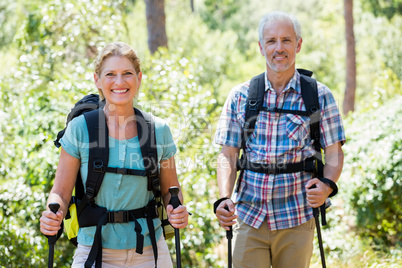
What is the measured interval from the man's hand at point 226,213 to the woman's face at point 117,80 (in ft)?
2.77

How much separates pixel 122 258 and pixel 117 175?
43cm

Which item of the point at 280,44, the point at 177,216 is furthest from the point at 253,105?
the point at 177,216

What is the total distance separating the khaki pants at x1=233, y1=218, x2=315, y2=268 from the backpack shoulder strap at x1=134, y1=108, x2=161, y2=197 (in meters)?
0.77

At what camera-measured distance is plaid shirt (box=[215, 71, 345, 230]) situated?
121 inches

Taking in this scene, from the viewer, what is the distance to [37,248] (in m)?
4.66

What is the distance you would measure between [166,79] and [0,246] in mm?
2440

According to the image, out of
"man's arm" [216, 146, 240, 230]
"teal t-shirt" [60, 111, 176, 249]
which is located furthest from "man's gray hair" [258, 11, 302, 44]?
"teal t-shirt" [60, 111, 176, 249]

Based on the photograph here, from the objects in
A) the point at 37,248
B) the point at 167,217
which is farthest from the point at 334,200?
the point at 167,217

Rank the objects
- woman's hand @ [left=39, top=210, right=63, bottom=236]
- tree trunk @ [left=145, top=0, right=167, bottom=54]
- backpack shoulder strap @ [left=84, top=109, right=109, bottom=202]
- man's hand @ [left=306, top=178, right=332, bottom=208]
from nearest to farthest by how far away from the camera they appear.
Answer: woman's hand @ [left=39, top=210, right=63, bottom=236], backpack shoulder strap @ [left=84, top=109, right=109, bottom=202], man's hand @ [left=306, top=178, right=332, bottom=208], tree trunk @ [left=145, top=0, right=167, bottom=54]

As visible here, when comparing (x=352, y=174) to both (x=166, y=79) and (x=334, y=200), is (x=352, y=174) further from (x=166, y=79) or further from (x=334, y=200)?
(x=166, y=79)

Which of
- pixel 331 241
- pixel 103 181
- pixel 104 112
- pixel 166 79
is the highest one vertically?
pixel 166 79

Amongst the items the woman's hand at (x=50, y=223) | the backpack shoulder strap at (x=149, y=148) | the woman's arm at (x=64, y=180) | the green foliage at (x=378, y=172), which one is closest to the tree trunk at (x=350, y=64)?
the green foliage at (x=378, y=172)

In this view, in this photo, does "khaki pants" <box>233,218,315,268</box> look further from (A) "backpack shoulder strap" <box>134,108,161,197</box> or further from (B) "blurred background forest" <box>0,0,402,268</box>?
(B) "blurred background forest" <box>0,0,402,268</box>

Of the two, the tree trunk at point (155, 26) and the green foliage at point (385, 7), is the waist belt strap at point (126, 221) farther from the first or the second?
the green foliage at point (385, 7)
